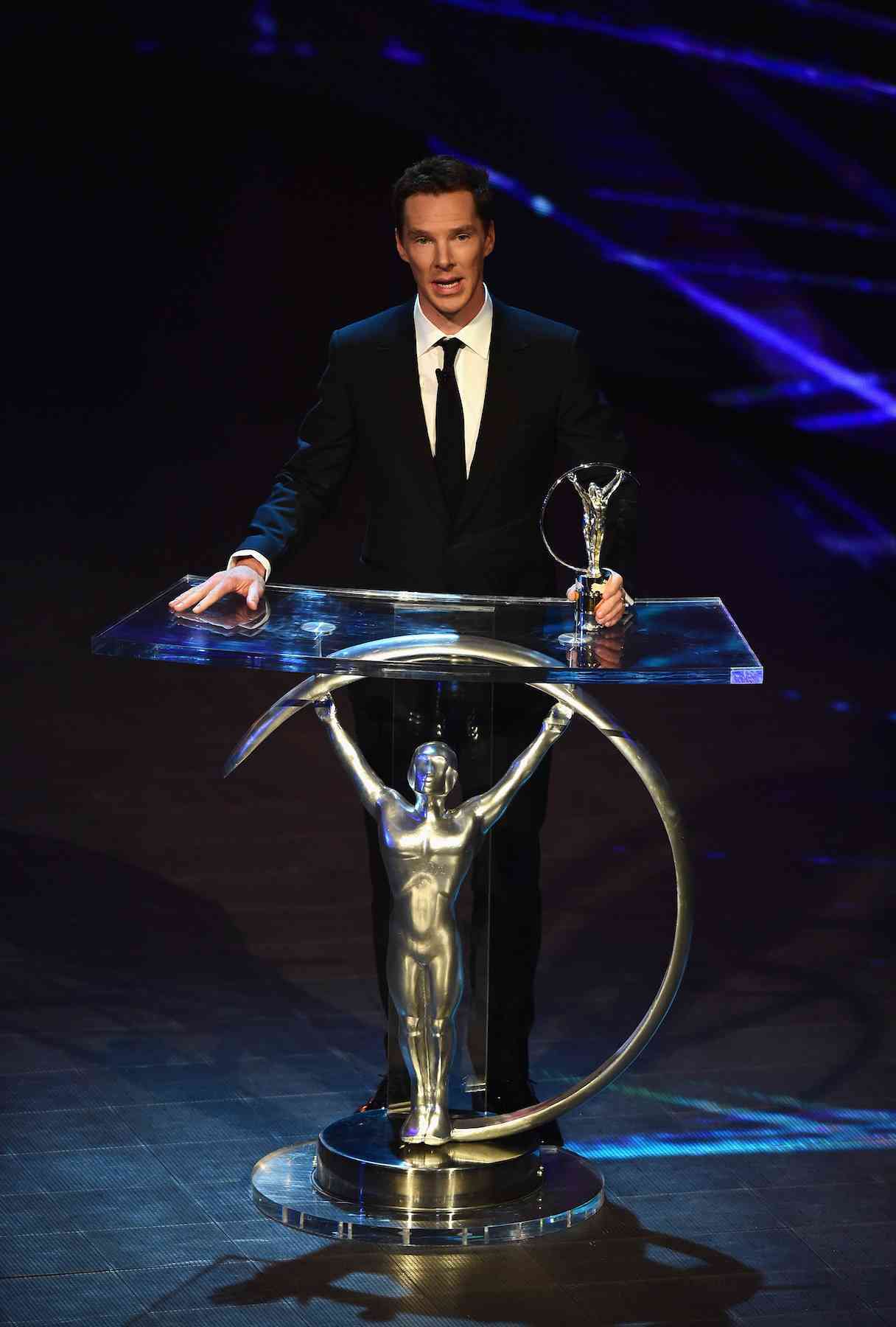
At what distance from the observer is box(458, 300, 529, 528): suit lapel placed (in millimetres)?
3703

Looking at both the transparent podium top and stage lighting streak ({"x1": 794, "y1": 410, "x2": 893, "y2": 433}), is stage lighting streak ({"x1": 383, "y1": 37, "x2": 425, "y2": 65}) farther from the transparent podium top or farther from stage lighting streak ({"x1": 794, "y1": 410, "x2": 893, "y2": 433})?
the transparent podium top

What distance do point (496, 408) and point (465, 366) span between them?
99 millimetres

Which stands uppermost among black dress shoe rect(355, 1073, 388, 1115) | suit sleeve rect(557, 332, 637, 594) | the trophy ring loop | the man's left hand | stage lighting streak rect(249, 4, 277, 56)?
stage lighting streak rect(249, 4, 277, 56)

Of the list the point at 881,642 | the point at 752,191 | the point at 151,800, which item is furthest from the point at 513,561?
the point at 752,191

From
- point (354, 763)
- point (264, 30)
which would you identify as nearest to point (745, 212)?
point (264, 30)

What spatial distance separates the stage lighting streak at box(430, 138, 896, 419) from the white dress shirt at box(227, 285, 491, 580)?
24.9 ft

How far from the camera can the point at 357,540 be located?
938 centimetres

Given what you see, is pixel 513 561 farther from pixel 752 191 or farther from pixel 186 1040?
pixel 752 191

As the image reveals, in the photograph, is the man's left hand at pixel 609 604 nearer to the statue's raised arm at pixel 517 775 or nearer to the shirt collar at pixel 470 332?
the statue's raised arm at pixel 517 775

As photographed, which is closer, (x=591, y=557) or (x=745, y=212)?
(x=591, y=557)

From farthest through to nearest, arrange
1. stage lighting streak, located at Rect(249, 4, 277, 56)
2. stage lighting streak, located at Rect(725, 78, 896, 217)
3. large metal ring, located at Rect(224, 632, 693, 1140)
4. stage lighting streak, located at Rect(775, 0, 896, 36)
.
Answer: stage lighting streak, located at Rect(249, 4, 277, 56) → stage lighting streak, located at Rect(725, 78, 896, 217) → stage lighting streak, located at Rect(775, 0, 896, 36) → large metal ring, located at Rect(224, 632, 693, 1140)

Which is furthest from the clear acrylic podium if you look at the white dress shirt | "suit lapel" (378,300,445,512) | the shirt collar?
the shirt collar

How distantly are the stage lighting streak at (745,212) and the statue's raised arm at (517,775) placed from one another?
7929mm

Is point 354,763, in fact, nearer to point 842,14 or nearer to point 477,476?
point 477,476
